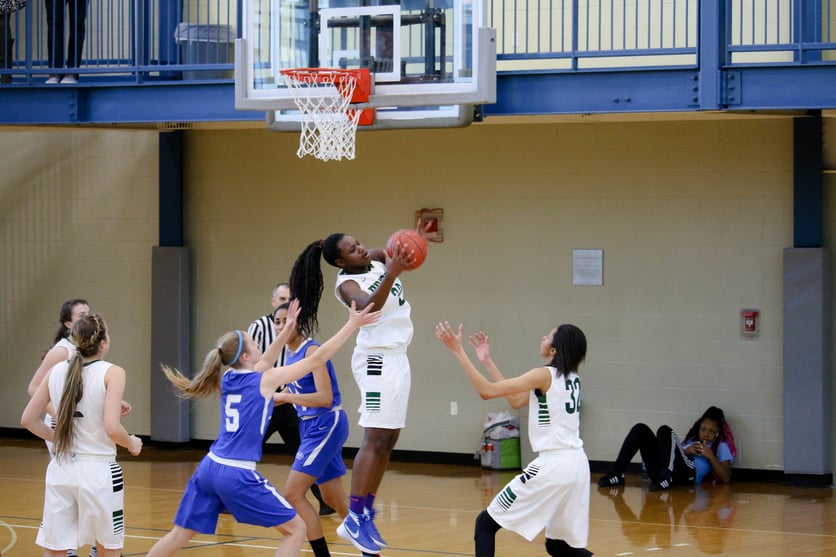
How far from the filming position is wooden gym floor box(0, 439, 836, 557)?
337 inches

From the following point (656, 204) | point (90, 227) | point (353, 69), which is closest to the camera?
point (353, 69)

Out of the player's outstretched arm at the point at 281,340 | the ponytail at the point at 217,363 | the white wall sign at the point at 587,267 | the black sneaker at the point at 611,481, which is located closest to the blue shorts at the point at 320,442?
the player's outstretched arm at the point at 281,340

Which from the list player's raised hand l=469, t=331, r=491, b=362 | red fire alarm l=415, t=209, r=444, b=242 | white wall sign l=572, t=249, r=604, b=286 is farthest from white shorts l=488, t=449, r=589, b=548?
red fire alarm l=415, t=209, r=444, b=242

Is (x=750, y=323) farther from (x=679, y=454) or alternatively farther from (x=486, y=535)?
(x=486, y=535)

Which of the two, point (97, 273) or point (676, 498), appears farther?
point (97, 273)

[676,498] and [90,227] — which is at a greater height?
[90,227]

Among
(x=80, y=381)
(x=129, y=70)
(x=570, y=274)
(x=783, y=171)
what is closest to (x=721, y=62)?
(x=783, y=171)

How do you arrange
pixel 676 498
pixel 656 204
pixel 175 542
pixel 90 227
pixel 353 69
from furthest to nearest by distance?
pixel 90 227
pixel 656 204
pixel 676 498
pixel 353 69
pixel 175 542

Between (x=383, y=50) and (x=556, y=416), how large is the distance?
4.03 metres

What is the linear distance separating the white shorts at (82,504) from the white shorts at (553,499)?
6.22 ft

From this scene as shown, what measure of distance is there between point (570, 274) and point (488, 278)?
0.80 metres

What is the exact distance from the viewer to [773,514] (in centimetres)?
1003

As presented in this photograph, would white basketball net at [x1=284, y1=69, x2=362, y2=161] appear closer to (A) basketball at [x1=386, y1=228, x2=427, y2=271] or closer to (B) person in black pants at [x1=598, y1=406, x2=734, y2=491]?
(A) basketball at [x1=386, y1=228, x2=427, y2=271]

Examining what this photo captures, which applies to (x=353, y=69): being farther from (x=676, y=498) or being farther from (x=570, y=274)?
(x=676, y=498)
